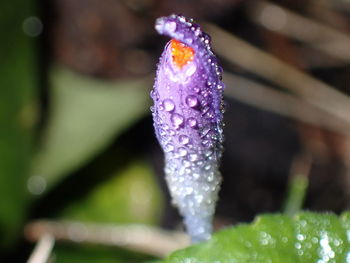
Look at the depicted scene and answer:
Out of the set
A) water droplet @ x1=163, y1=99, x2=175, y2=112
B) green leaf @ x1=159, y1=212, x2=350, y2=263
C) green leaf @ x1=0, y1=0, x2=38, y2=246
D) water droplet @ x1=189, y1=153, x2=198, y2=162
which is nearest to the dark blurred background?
green leaf @ x1=0, y1=0, x2=38, y2=246

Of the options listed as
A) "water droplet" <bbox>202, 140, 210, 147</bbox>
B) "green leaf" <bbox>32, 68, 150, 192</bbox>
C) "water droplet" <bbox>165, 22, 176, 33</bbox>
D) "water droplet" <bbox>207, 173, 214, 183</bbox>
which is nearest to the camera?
"water droplet" <bbox>165, 22, 176, 33</bbox>

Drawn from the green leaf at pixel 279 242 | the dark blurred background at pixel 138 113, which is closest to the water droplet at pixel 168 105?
the green leaf at pixel 279 242

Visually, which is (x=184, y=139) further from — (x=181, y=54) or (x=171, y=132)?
(x=181, y=54)

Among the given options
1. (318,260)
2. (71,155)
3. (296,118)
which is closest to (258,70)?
(296,118)

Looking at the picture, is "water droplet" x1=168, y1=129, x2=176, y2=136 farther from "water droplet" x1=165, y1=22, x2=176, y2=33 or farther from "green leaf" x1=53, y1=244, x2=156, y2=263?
"green leaf" x1=53, y1=244, x2=156, y2=263

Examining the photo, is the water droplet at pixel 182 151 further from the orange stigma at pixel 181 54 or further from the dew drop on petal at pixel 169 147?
the orange stigma at pixel 181 54
